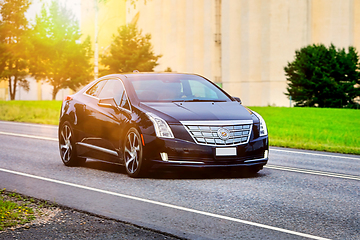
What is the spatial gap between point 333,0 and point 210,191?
44.8 m

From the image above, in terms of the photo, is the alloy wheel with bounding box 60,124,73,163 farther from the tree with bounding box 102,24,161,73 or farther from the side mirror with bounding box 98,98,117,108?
the tree with bounding box 102,24,161,73

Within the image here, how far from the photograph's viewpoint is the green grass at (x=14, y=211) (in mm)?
5348

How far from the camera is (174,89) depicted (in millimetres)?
9094

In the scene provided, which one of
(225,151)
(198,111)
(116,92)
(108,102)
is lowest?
(225,151)

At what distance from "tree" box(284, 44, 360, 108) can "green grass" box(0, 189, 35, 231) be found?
31.1 m

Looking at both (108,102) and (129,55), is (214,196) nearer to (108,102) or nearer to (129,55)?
(108,102)

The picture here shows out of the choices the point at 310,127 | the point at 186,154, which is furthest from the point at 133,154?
the point at 310,127

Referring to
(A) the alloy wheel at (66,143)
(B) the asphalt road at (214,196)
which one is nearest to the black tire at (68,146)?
(A) the alloy wheel at (66,143)

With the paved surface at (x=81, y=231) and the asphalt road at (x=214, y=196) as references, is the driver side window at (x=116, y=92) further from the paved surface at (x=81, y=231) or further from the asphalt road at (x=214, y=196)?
the paved surface at (x=81, y=231)

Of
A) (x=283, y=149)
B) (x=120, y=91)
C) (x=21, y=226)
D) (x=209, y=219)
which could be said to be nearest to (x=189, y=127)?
(x=120, y=91)

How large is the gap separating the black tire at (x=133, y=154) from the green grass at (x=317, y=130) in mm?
7226

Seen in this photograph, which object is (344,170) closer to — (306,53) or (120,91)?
(120,91)

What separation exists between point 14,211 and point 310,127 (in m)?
16.7

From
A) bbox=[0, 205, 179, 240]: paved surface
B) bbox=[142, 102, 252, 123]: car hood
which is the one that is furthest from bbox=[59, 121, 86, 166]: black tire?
bbox=[0, 205, 179, 240]: paved surface
